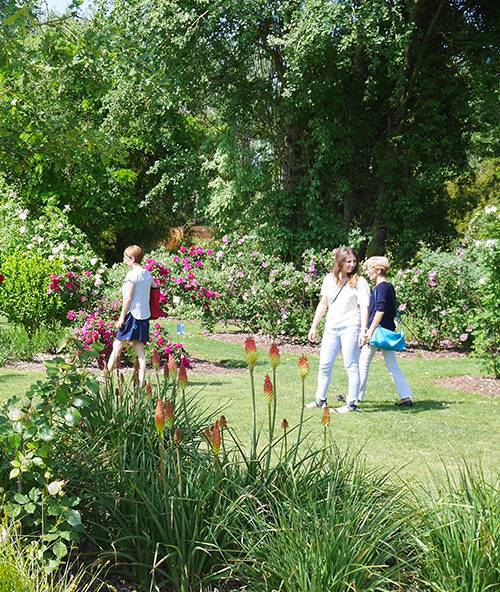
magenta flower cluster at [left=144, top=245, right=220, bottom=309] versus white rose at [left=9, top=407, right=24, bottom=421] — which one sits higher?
magenta flower cluster at [left=144, top=245, right=220, bottom=309]

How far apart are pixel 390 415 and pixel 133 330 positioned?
3081 mm

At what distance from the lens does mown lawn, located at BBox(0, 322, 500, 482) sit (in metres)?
6.49

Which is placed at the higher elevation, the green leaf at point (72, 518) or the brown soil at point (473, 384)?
the green leaf at point (72, 518)

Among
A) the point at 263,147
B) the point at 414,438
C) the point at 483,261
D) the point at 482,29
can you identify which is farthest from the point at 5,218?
the point at 482,29

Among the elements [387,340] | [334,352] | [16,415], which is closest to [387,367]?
[387,340]

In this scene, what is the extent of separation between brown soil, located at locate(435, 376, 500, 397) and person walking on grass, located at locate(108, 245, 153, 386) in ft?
14.3

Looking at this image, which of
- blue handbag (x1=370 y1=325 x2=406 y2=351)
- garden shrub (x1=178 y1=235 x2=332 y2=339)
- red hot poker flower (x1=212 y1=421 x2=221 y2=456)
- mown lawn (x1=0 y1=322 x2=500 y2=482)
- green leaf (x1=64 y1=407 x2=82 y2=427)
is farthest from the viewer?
garden shrub (x1=178 y1=235 x2=332 y2=339)

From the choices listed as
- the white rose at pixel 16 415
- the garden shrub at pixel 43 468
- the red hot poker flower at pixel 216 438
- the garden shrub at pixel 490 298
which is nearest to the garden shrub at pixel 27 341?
the garden shrub at pixel 490 298

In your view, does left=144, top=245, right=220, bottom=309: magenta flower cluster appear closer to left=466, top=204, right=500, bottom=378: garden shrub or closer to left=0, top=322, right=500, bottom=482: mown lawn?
left=0, top=322, right=500, bottom=482: mown lawn

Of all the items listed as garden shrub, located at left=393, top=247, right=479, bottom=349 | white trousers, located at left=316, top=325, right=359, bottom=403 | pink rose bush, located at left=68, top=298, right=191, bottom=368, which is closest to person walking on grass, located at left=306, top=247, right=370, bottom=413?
white trousers, located at left=316, top=325, right=359, bottom=403

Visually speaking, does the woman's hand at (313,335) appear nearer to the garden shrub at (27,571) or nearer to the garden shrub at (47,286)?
the garden shrub at (27,571)

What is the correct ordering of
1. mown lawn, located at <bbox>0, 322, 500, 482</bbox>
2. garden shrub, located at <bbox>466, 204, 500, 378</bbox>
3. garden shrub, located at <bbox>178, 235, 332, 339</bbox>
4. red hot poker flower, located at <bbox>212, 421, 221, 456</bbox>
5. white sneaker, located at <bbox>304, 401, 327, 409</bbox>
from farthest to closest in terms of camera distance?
garden shrub, located at <bbox>178, 235, 332, 339</bbox>, garden shrub, located at <bbox>466, 204, 500, 378</bbox>, white sneaker, located at <bbox>304, 401, 327, 409</bbox>, mown lawn, located at <bbox>0, 322, 500, 482</bbox>, red hot poker flower, located at <bbox>212, 421, 221, 456</bbox>

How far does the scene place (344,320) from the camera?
8102 mm

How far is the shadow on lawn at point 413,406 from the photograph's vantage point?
340 inches
